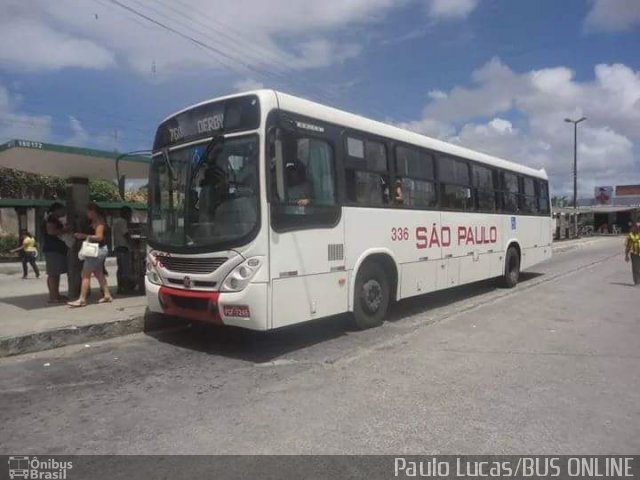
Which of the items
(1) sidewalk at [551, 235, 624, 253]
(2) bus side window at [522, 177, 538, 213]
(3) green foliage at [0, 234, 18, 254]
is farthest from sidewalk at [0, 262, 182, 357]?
(1) sidewalk at [551, 235, 624, 253]

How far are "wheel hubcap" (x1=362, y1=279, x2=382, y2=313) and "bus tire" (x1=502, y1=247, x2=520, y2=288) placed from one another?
5.73m

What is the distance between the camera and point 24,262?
16.5 meters

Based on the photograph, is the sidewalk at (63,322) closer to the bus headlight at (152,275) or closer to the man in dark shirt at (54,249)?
the man in dark shirt at (54,249)

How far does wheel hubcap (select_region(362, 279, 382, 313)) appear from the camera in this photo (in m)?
7.90

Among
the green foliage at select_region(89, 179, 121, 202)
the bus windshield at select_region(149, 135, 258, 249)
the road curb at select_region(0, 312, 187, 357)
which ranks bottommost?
the road curb at select_region(0, 312, 187, 357)

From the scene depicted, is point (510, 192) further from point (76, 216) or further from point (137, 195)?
point (137, 195)

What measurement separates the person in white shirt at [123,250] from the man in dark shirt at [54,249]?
1.19 m

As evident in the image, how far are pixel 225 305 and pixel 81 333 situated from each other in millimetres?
2422

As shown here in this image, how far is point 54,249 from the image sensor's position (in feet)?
30.5

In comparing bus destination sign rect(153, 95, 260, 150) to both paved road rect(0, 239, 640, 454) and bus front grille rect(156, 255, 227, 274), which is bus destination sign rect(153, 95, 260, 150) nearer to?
bus front grille rect(156, 255, 227, 274)

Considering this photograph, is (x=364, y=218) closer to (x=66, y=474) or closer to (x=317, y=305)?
(x=317, y=305)

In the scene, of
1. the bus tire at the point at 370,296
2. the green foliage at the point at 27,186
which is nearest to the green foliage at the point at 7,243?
the green foliage at the point at 27,186

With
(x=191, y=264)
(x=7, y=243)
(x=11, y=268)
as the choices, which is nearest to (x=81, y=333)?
(x=191, y=264)

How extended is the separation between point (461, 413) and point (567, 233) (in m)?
49.4
